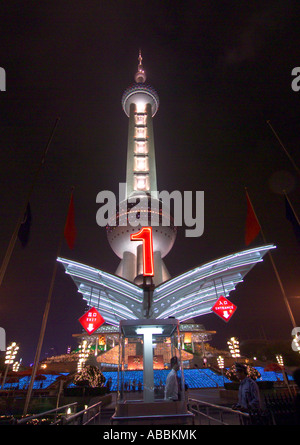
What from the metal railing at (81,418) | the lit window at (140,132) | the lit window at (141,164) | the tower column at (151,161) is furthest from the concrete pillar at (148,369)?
the lit window at (140,132)

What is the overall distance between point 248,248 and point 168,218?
35472 millimetres

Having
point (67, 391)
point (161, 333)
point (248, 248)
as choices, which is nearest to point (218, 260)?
point (248, 248)

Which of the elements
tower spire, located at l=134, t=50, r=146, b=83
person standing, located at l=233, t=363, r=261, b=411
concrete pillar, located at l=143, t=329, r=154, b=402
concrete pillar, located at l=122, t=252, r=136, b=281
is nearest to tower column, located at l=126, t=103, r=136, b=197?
concrete pillar, located at l=122, t=252, r=136, b=281

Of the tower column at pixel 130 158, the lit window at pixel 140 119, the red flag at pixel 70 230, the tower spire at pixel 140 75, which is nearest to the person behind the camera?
the red flag at pixel 70 230

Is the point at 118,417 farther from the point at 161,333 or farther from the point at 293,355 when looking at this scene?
the point at 293,355

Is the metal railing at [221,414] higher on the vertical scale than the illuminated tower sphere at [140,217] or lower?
lower

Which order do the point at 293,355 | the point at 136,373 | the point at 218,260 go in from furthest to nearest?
the point at 293,355, the point at 136,373, the point at 218,260

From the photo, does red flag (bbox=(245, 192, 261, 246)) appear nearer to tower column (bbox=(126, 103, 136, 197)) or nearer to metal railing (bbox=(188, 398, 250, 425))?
metal railing (bbox=(188, 398, 250, 425))

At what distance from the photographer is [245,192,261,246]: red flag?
19.4 m

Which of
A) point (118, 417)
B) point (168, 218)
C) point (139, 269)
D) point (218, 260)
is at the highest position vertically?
point (168, 218)

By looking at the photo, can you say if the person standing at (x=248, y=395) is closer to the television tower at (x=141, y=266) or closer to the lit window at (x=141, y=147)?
the television tower at (x=141, y=266)

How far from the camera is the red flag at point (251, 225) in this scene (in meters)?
19.4
